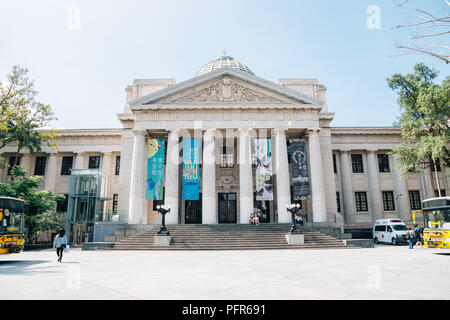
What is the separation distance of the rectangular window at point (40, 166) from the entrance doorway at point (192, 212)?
16.7 meters

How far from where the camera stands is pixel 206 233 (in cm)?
2189

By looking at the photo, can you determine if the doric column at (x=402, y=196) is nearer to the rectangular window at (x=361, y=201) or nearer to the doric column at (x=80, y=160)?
the rectangular window at (x=361, y=201)

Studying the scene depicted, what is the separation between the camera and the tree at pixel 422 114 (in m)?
25.2

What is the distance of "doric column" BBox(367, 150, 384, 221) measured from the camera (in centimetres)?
3194

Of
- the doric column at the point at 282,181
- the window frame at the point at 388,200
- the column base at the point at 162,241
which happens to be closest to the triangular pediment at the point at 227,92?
the doric column at the point at 282,181

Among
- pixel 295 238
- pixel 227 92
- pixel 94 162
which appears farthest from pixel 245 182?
pixel 94 162

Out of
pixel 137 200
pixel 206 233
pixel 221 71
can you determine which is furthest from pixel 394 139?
pixel 137 200

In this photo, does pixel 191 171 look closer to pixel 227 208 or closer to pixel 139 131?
pixel 139 131

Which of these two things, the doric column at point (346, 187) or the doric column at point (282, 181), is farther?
the doric column at point (346, 187)

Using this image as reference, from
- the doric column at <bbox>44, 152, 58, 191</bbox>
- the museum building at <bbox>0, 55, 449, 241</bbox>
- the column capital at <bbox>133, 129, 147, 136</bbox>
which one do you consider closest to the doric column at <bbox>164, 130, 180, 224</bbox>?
the museum building at <bbox>0, 55, 449, 241</bbox>

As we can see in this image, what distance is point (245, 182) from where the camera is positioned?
83.5ft

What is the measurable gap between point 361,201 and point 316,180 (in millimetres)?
10159

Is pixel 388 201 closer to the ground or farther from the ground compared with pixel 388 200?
closer to the ground
